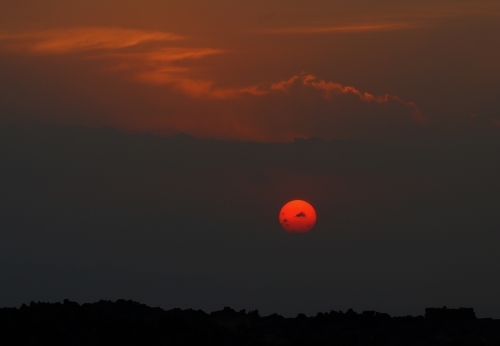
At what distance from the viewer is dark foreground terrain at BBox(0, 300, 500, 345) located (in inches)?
1177

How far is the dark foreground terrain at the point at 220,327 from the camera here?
98.1 ft

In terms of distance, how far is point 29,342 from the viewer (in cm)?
2823

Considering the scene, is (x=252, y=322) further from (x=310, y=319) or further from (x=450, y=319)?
(x=450, y=319)

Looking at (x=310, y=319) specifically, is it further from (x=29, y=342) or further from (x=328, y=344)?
(x=29, y=342)

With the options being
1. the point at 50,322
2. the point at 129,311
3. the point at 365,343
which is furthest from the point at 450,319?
the point at 50,322

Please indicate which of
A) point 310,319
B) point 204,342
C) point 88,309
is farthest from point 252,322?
point 88,309

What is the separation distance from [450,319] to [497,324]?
2.05 metres

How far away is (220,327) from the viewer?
3331 cm

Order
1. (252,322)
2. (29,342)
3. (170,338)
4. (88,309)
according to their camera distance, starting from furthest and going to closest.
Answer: (252,322) → (88,309) → (170,338) → (29,342)

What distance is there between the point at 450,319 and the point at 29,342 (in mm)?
17962

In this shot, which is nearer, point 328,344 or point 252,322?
point 328,344

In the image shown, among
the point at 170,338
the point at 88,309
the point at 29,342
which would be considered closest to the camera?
the point at 29,342

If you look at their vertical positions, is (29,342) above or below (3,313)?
below

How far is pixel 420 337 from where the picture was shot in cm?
3200
